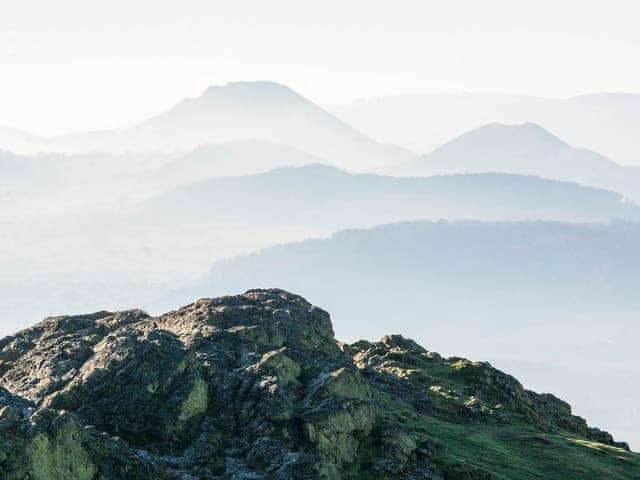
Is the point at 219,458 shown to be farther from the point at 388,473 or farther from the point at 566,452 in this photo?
the point at 566,452

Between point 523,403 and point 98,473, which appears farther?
point 523,403

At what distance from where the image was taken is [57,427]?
Result: 30969 mm

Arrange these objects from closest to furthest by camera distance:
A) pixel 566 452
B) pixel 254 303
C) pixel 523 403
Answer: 1. pixel 566 452
2. pixel 254 303
3. pixel 523 403

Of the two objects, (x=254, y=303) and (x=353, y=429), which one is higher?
(x=254, y=303)

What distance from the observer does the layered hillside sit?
3278 centimetres

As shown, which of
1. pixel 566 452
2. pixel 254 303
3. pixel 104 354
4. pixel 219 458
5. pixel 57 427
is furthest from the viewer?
pixel 254 303

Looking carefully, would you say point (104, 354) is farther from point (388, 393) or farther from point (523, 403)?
point (523, 403)

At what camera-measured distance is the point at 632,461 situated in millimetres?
45094

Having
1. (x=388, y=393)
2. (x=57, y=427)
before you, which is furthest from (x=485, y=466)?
(x=57, y=427)

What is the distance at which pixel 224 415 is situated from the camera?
1436 inches

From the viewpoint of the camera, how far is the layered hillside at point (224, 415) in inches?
1291

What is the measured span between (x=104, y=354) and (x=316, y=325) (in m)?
11.4

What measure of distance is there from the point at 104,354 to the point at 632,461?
20.5m

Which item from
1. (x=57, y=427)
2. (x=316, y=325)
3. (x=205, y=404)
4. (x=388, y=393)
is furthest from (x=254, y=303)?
(x=57, y=427)
